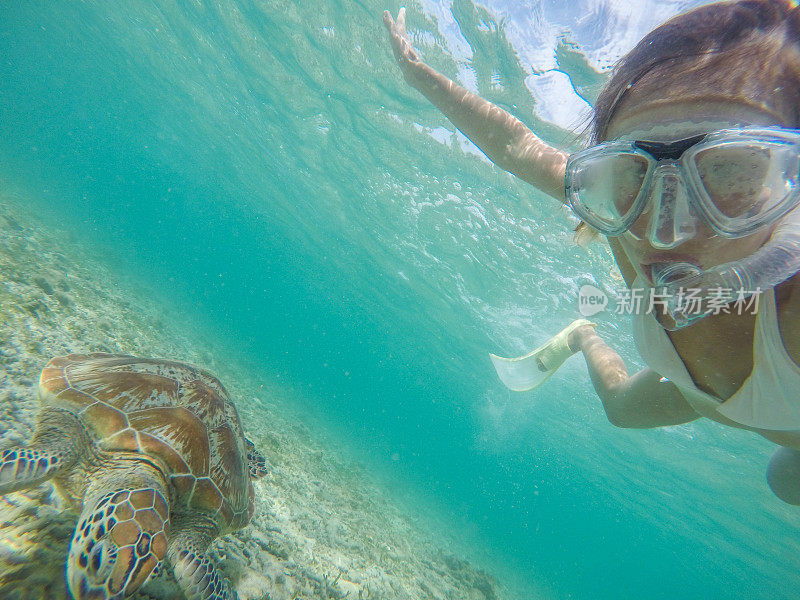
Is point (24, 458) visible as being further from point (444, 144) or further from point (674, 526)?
point (674, 526)

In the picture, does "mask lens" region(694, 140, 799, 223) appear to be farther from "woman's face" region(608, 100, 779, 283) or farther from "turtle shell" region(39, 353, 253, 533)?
"turtle shell" region(39, 353, 253, 533)

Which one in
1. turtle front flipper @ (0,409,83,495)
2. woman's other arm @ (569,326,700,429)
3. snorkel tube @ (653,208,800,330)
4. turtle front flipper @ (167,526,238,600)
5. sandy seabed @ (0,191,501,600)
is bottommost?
sandy seabed @ (0,191,501,600)

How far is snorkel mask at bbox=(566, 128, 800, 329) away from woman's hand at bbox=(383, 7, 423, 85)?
193 centimetres

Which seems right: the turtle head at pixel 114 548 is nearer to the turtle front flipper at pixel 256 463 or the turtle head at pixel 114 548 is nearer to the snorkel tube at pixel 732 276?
the turtle front flipper at pixel 256 463

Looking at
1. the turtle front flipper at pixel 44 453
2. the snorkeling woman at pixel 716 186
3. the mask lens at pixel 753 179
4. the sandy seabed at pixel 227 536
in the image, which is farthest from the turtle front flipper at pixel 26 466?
the mask lens at pixel 753 179

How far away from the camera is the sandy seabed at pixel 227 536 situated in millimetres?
2150

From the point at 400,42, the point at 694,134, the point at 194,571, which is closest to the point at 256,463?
the point at 194,571

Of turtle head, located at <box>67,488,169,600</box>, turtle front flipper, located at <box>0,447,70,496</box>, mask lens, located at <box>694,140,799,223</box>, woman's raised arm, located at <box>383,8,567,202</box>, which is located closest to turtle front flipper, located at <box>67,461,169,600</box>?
turtle head, located at <box>67,488,169,600</box>

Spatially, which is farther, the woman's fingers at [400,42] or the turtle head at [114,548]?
the woman's fingers at [400,42]

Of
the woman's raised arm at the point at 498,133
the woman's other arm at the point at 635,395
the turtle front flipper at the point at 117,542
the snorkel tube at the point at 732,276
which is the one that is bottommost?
the turtle front flipper at the point at 117,542

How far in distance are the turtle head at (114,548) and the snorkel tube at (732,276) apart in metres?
2.95

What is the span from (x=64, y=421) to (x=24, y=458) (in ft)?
1.79

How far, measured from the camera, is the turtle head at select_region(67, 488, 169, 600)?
5.31ft

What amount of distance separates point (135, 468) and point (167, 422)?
1.22 feet
